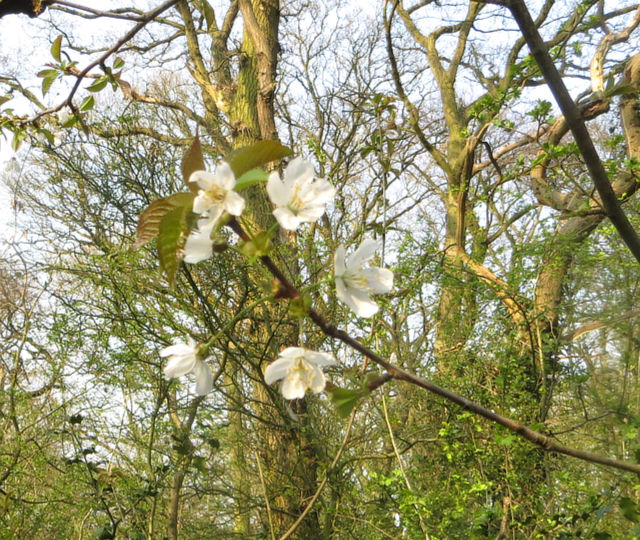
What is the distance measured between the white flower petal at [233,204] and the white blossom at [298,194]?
0.20 feet

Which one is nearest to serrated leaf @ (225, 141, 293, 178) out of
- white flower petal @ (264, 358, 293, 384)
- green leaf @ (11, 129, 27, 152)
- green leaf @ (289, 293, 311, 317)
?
green leaf @ (289, 293, 311, 317)

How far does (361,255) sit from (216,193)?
0.68 ft

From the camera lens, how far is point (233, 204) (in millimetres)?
514

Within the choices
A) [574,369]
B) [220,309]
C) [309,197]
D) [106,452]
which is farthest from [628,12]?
[309,197]

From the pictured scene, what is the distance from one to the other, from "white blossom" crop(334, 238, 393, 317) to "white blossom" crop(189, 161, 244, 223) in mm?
154

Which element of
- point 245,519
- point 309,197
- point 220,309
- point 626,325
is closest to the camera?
point 309,197

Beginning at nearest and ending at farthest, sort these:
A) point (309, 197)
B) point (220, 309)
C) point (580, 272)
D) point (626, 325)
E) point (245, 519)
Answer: point (309, 197)
point (626, 325)
point (580, 272)
point (220, 309)
point (245, 519)

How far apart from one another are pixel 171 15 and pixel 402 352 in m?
6.13

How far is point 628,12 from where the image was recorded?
18.7ft

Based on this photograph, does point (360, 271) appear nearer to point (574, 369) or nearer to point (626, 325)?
point (626, 325)

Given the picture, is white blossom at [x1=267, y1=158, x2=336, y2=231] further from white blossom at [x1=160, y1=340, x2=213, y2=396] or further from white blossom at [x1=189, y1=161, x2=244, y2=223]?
white blossom at [x1=160, y1=340, x2=213, y2=396]

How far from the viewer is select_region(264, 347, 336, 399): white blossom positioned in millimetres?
690

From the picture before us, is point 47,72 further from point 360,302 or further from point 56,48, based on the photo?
point 360,302

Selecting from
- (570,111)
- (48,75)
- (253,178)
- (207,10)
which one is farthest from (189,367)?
(48,75)
